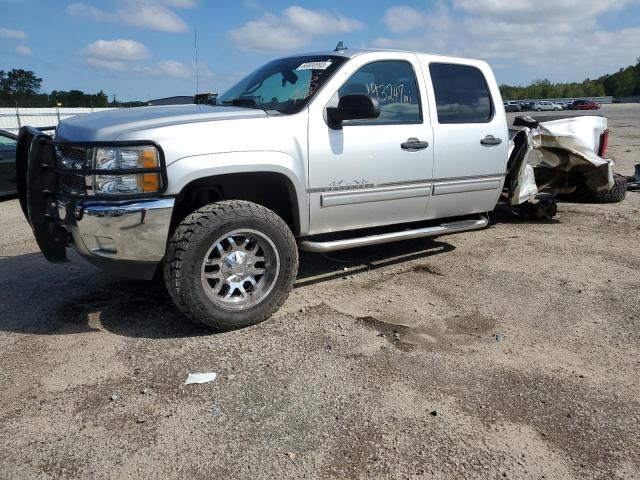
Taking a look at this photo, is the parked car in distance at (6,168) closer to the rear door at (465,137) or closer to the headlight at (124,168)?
the headlight at (124,168)

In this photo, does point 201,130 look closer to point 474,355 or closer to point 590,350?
point 474,355

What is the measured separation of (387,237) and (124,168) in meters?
2.21

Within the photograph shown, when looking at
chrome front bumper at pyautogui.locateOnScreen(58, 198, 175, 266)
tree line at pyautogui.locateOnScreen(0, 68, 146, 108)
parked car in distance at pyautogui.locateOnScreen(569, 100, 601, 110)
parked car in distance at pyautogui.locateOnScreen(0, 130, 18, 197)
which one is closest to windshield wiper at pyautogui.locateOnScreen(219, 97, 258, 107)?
chrome front bumper at pyautogui.locateOnScreen(58, 198, 175, 266)

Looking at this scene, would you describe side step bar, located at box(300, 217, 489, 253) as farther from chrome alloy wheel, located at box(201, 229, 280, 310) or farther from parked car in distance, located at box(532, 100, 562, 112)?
parked car in distance, located at box(532, 100, 562, 112)

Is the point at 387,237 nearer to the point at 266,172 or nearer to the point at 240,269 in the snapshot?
the point at 266,172

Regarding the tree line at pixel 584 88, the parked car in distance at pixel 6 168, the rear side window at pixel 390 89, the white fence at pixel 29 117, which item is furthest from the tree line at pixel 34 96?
the tree line at pixel 584 88

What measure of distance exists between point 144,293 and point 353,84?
95.5 inches

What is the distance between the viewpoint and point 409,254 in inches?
214

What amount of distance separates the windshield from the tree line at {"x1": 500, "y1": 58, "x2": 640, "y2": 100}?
10060 centimetres

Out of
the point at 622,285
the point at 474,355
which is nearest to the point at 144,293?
the point at 474,355

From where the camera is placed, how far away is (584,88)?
10156 centimetres

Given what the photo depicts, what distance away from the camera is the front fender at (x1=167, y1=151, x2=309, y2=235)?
10.7ft

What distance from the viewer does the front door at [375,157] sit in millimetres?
3932

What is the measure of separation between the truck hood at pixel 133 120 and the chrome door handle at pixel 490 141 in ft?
7.33
